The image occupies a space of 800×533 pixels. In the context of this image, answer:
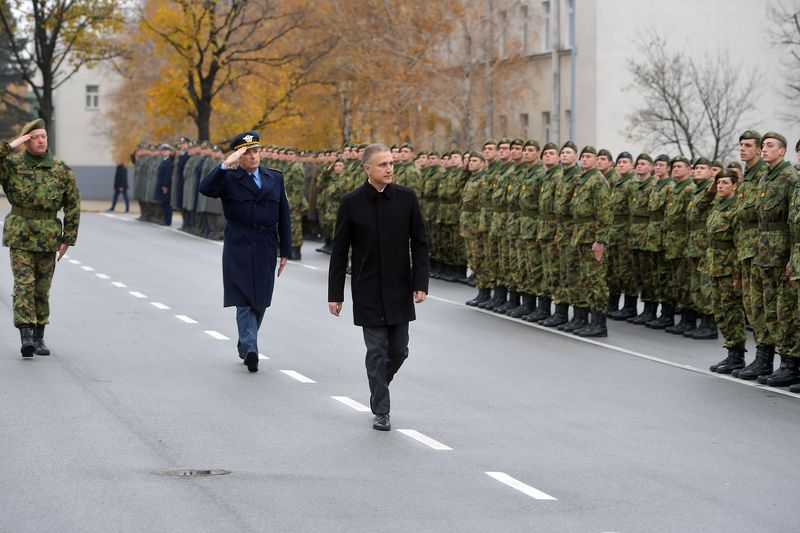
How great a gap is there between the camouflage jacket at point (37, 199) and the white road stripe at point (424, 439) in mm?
4504

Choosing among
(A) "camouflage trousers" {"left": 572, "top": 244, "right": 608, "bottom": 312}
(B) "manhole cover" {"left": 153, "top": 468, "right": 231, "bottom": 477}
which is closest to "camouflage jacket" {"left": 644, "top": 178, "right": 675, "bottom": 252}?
(A) "camouflage trousers" {"left": 572, "top": 244, "right": 608, "bottom": 312}

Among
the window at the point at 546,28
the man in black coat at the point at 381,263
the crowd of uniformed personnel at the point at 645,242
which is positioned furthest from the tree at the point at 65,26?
the man in black coat at the point at 381,263

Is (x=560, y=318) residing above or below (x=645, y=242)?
below

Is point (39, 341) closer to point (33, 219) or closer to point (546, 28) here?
point (33, 219)

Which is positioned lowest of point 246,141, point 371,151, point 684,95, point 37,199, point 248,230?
point 248,230

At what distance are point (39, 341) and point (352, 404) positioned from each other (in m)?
3.86

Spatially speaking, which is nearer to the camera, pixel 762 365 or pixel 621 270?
pixel 762 365

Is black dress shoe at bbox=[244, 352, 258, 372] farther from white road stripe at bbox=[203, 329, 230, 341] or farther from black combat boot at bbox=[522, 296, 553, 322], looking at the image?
black combat boot at bbox=[522, 296, 553, 322]

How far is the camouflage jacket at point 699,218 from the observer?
1744 cm

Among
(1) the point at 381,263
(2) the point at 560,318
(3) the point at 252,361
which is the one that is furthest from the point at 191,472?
(2) the point at 560,318

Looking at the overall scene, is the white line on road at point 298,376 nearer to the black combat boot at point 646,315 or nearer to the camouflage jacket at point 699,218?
the camouflage jacket at point 699,218

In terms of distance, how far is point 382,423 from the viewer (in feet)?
34.0

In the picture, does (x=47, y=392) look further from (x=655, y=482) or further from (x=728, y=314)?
(x=728, y=314)

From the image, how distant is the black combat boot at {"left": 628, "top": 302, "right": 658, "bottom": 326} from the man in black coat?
8.80 m
